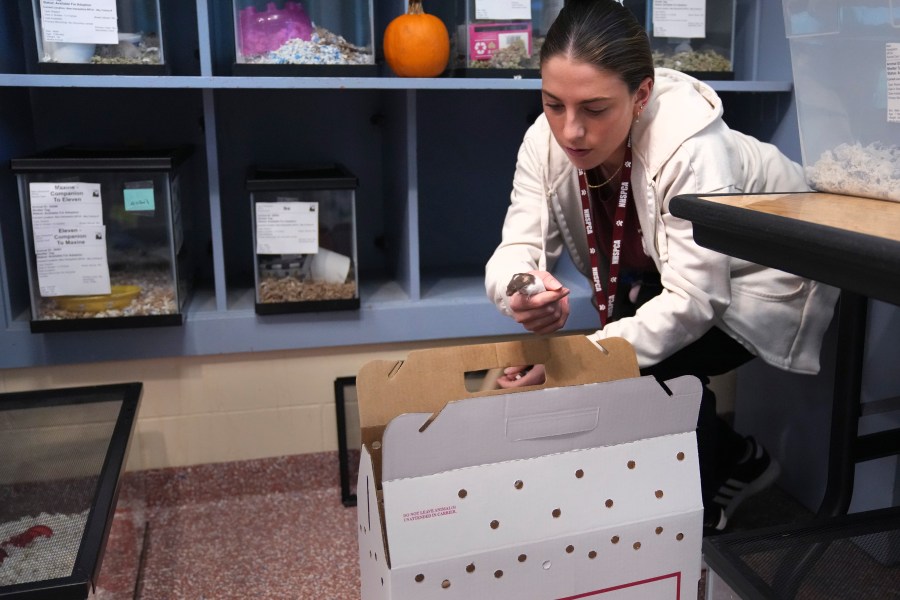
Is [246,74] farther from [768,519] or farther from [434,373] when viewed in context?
[768,519]

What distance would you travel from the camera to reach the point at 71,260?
5.46ft

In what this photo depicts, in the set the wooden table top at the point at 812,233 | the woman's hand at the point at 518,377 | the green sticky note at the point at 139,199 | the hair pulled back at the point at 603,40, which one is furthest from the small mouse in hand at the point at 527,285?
the green sticky note at the point at 139,199

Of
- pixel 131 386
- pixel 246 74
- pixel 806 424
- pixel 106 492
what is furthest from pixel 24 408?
pixel 806 424

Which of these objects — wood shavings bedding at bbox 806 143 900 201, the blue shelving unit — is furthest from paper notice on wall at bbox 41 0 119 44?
wood shavings bedding at bbox 806 143 900 201

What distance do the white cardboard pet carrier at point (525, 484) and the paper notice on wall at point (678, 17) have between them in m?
1.10

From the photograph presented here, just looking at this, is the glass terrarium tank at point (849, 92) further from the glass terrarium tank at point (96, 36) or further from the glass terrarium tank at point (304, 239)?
the glass terrarium tank at point (96, 36)

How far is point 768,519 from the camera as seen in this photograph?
174 centimetres

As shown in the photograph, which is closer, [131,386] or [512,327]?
[131,386]

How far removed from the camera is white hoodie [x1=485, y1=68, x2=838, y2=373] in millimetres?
1307

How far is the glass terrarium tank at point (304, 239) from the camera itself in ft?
5.72

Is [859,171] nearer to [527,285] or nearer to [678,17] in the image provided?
[527,285]

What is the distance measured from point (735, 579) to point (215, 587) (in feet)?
3.14

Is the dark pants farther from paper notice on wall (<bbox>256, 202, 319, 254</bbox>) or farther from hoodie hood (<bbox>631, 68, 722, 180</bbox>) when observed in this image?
paper notice on wall (<bbox>256, 202, 319, 254</bbox>)

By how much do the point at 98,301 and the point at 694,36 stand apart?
55.1 inches
